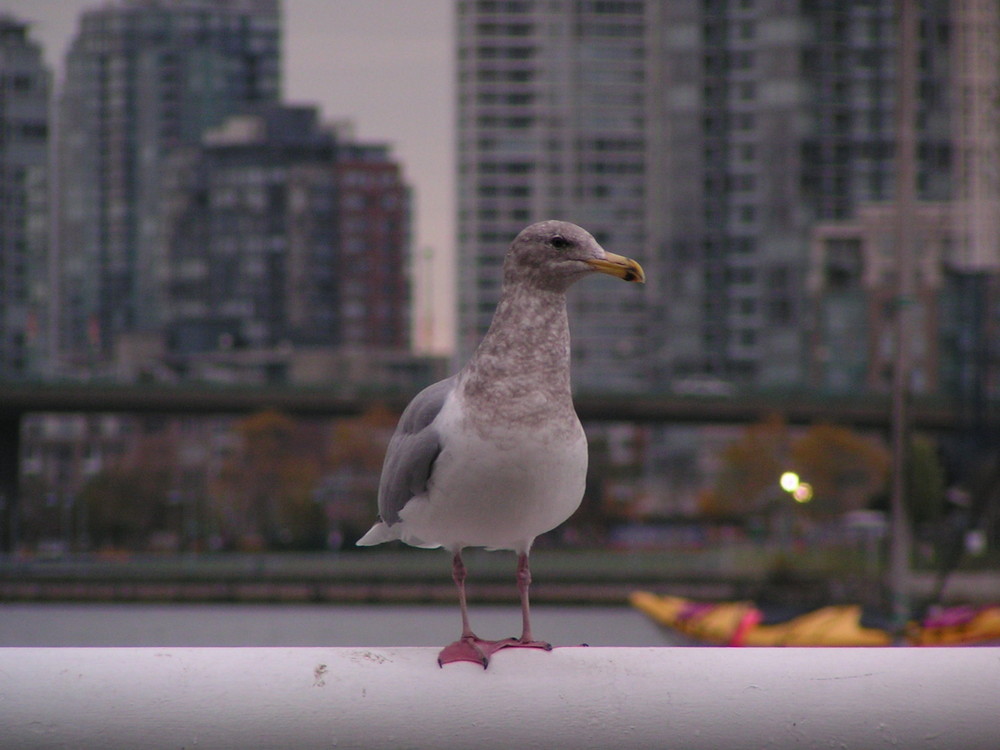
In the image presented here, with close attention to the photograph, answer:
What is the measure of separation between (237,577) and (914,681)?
60173 millimetres

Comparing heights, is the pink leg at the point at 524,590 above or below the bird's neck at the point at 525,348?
below

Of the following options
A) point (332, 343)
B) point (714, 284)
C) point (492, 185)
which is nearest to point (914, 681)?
point (714, 284)

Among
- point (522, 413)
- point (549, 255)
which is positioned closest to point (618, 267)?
point (549, 255)

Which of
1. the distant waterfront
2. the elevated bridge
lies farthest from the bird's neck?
the elevated bridge

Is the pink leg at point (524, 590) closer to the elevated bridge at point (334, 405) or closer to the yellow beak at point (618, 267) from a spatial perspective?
the yellow beak at point (618, 267)

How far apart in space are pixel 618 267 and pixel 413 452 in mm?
612

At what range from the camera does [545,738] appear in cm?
225

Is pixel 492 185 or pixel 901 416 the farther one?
pixel 492 185

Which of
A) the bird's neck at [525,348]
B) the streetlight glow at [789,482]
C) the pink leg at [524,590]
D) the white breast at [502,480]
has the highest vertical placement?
the bird's neck at [525,348]

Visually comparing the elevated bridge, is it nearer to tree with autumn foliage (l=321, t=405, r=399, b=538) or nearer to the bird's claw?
tree with autumn foliage (l=321, t=405, r=399, b=538)

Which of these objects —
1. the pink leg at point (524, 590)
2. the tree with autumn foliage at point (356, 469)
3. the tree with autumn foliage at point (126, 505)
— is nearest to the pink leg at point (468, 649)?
the pink leg at point (524, 590)

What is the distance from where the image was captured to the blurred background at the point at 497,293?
66.9 metres

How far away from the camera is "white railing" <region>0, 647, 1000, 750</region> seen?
7.23 feet

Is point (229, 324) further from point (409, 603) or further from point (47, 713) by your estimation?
point (47, 713)
